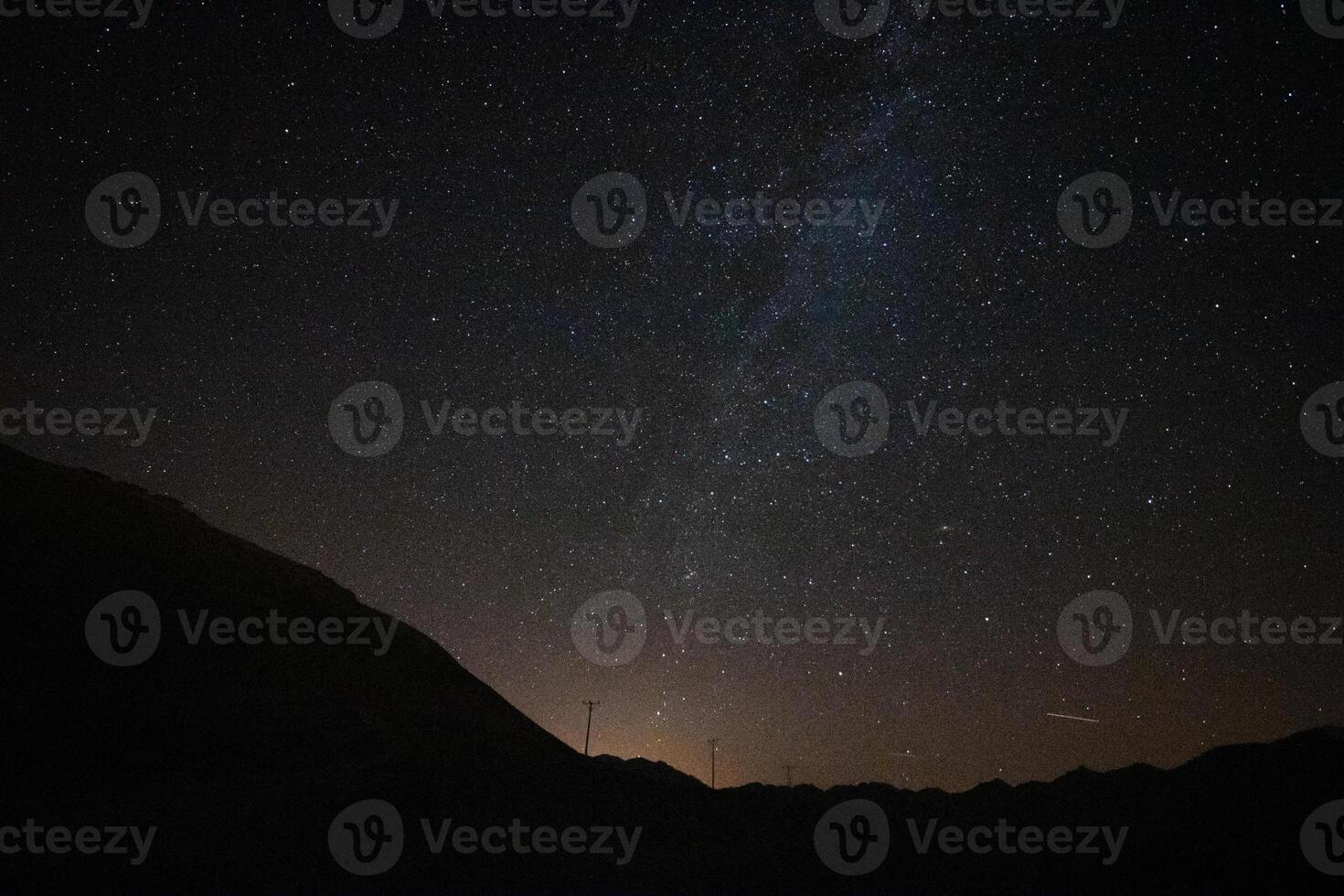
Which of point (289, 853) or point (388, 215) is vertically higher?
point (388, 215)

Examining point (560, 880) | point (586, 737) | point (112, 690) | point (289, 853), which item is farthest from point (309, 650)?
point (560, 880)

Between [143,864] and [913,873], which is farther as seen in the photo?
[913,873]

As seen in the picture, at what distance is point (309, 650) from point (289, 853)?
24522 millimetres

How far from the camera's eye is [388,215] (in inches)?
736

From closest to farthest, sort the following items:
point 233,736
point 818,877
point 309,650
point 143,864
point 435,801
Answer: point 143,864 → point 818,877 → point 435,801 → point 233,736 → point 309,650

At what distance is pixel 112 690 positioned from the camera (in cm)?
3045

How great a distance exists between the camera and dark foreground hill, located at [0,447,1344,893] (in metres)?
19.3

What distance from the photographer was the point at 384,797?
24547 millimetres

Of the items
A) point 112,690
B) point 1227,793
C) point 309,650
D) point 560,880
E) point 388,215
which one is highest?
point 388,215

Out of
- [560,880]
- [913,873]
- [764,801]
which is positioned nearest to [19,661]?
[560,880]

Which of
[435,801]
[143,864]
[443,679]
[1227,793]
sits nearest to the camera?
[143,864]

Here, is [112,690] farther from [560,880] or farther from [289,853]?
[560,880]

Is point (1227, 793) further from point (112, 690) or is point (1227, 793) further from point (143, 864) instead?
point (112, 690)

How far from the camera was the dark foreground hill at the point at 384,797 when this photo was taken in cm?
1928
